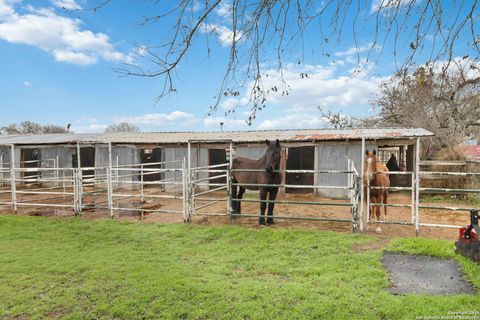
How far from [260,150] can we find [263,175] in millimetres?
6219

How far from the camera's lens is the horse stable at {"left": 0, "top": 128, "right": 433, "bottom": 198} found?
12773mm

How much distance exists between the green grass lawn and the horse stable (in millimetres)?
4175

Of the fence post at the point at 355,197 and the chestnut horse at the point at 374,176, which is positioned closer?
the fence post at the point at 355,197

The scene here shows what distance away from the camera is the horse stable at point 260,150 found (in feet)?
41.9

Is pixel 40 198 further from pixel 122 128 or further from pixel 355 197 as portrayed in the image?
pixel 122 128

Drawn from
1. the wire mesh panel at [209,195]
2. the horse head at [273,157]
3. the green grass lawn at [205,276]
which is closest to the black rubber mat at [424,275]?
the green grass lawn at [205,276]

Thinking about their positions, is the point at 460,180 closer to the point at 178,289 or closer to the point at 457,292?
the point at 457,292

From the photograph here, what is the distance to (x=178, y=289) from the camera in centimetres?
402

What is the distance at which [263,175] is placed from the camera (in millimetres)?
8094

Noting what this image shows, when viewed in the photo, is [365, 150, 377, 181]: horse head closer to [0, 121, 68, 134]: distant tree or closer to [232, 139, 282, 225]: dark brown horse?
[232, 139, 282, 225]: dark brown horse

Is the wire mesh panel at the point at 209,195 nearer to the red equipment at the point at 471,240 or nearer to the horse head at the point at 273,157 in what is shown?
the horse head at the point at 273,157

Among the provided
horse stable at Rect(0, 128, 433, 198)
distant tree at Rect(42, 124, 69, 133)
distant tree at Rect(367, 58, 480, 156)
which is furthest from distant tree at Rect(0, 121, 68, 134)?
distant tree at Rect(367, 58, 480, 156)

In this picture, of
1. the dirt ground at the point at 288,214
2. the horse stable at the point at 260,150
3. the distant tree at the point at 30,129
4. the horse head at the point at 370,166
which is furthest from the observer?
the distant tree at the point at 30,129

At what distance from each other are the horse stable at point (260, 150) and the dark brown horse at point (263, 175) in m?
1.34
